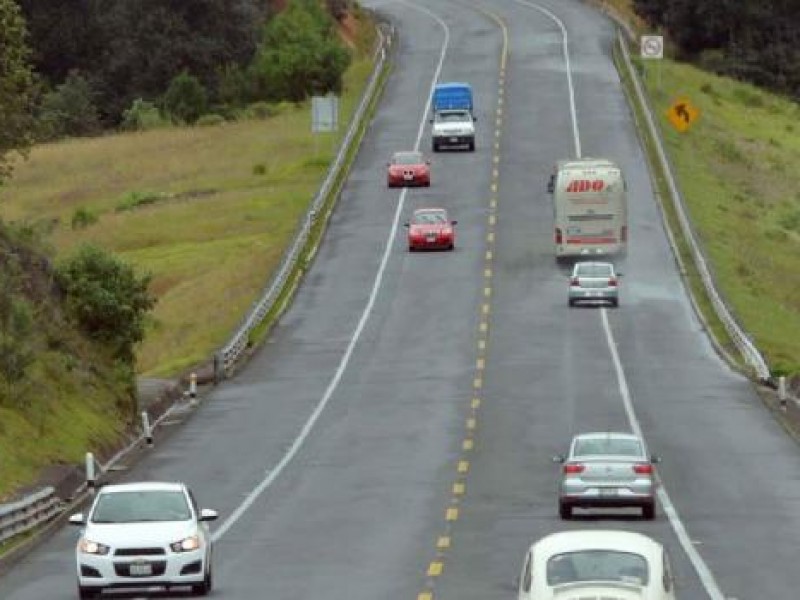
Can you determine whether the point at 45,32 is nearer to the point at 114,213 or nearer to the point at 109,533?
the point at 114,213

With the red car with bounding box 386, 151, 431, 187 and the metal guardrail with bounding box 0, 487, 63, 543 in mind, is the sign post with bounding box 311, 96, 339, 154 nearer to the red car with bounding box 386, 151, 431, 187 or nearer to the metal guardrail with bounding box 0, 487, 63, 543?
the red car with bounding box 386, 151, 431, 187

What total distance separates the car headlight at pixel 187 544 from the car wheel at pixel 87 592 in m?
1.19

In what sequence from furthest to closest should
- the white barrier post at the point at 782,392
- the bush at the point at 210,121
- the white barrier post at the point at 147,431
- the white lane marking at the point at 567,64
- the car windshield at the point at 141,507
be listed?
1. the bush at the point at 210,121
2. the white lane marking at the point at 567,64
3. the white barrier post at the point at 782,392
4. the white barrier post at the point at 147,431
5. the car windshield at the point at 141,507

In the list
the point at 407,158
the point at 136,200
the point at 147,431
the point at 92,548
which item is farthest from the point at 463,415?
the point at 136,200

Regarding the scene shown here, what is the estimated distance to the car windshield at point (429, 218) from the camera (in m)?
89.7

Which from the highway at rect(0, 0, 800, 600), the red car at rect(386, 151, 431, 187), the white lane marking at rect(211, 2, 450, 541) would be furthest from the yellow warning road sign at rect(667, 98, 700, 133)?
the white lane marking at rect(211, 2, 450, 541)

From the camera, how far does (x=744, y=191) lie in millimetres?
108250

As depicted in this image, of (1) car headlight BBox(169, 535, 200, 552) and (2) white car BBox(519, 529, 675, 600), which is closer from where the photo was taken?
(2) white car BBox(519, 529, 675, 600)

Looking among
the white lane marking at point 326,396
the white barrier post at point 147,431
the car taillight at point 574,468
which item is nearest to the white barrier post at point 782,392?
the white lane marking at point 326,396

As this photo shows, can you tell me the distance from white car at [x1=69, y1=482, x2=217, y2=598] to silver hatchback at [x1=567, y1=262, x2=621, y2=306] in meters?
46.7

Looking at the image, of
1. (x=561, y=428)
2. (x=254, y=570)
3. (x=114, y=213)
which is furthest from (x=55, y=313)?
A: (x=114, y=213)

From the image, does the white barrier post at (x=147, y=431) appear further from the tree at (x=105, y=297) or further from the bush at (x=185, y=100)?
the bush at (x=185, y=100)

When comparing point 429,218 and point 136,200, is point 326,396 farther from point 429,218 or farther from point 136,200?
point 136,200

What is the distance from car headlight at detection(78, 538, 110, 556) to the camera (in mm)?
31078
